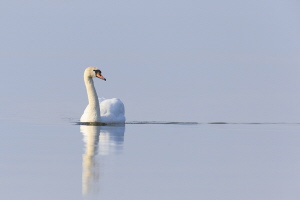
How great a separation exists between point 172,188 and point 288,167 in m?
2.65

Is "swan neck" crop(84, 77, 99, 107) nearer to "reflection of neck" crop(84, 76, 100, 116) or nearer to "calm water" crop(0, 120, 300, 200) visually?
"reflection of neck" crop(84, 76, 100, 116)

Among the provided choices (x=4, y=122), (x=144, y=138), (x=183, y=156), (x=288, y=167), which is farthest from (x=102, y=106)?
(x=288, y=167)

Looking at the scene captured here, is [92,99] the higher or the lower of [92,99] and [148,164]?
the higher

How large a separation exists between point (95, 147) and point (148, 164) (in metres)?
2.32

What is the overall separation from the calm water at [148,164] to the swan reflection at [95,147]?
0.04 ft

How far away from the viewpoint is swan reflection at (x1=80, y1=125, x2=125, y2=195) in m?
10.8

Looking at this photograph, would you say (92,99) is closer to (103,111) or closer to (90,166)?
(103,111)

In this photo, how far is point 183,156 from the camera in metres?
13.9

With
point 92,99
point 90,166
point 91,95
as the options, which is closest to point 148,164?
point 90,166

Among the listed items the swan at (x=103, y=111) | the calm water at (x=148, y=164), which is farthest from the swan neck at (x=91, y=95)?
the calm water at (x=148, y=164)

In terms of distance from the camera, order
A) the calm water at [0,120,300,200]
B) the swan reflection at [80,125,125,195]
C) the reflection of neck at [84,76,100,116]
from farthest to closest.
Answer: the reflection of neck at [84,76,100,116] → the swan reflection at [80,125,125,195] → the calm water at [0,120,300,200]

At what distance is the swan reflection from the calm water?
13 millimetres

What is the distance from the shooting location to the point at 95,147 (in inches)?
582

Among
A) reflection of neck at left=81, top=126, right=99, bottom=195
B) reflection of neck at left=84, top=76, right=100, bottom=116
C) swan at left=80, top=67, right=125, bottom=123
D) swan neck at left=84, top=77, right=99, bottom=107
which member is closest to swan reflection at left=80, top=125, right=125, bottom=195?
reflection of neck at left=81, top=126, right=99, bottom=195
